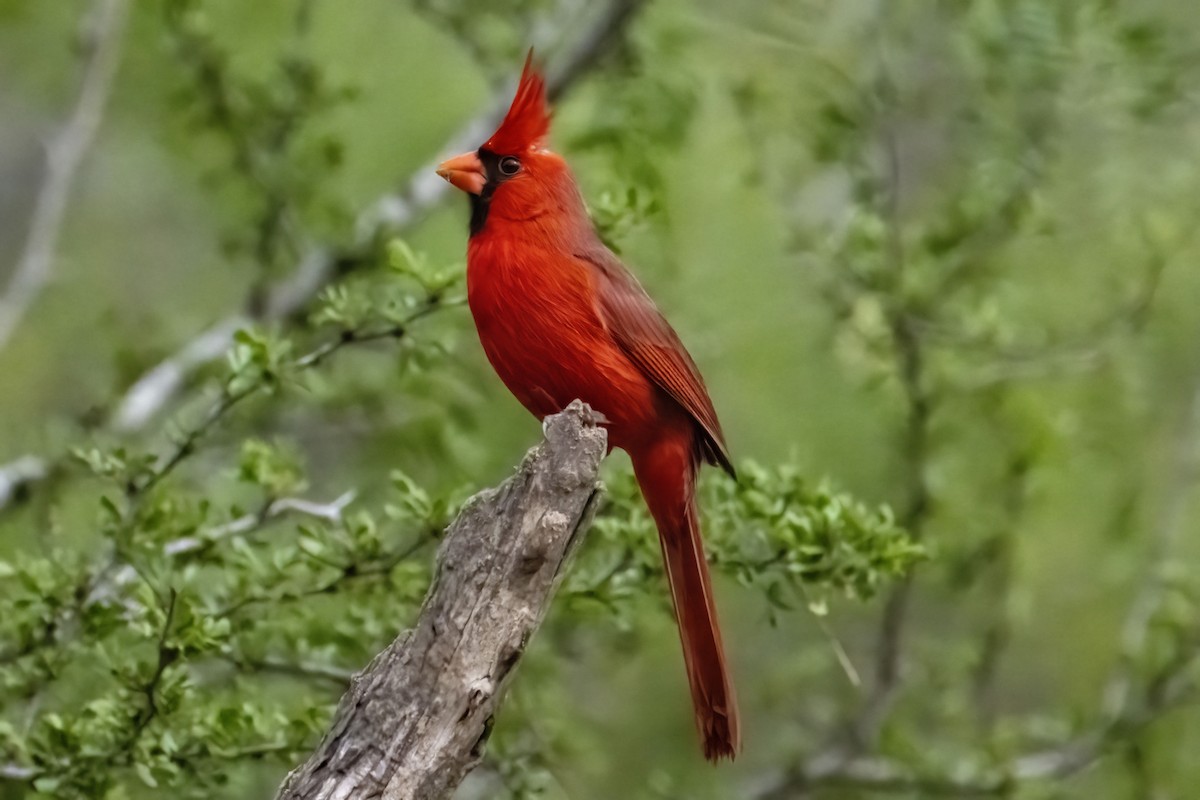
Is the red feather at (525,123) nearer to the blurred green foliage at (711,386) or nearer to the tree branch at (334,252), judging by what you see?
the blurred green foliage at (711,386)

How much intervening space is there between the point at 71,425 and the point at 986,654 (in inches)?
100

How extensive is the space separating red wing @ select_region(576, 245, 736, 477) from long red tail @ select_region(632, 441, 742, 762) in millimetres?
65

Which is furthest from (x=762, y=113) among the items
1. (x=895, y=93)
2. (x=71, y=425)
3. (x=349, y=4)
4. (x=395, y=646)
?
(x=395, y=646)

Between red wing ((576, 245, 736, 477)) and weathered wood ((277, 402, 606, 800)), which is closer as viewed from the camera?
weathered wood ((277, 402, 606, 800))

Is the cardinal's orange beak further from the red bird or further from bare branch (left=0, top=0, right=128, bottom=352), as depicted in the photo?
bare branch (left=0, top=0, right=128, bottom=352)

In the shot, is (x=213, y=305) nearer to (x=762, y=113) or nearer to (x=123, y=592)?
(x=762, y=113)

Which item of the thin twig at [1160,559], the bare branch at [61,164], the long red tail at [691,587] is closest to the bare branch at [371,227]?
the bare branch at [61,164]

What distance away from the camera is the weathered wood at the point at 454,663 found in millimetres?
2166

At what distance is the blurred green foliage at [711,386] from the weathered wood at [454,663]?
0.56 meters

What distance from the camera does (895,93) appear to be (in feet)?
15.0

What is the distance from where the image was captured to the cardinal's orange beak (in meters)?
3.19

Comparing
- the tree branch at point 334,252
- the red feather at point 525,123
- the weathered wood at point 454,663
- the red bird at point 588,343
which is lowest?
the weathered wood at point 454,663

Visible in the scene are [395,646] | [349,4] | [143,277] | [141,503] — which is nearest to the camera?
[395,646]

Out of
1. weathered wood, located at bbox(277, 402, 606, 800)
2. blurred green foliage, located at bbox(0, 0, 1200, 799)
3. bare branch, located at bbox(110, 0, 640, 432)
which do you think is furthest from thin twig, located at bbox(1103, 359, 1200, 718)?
weathered wood, located at bbox(277, 402, 606, 800)
